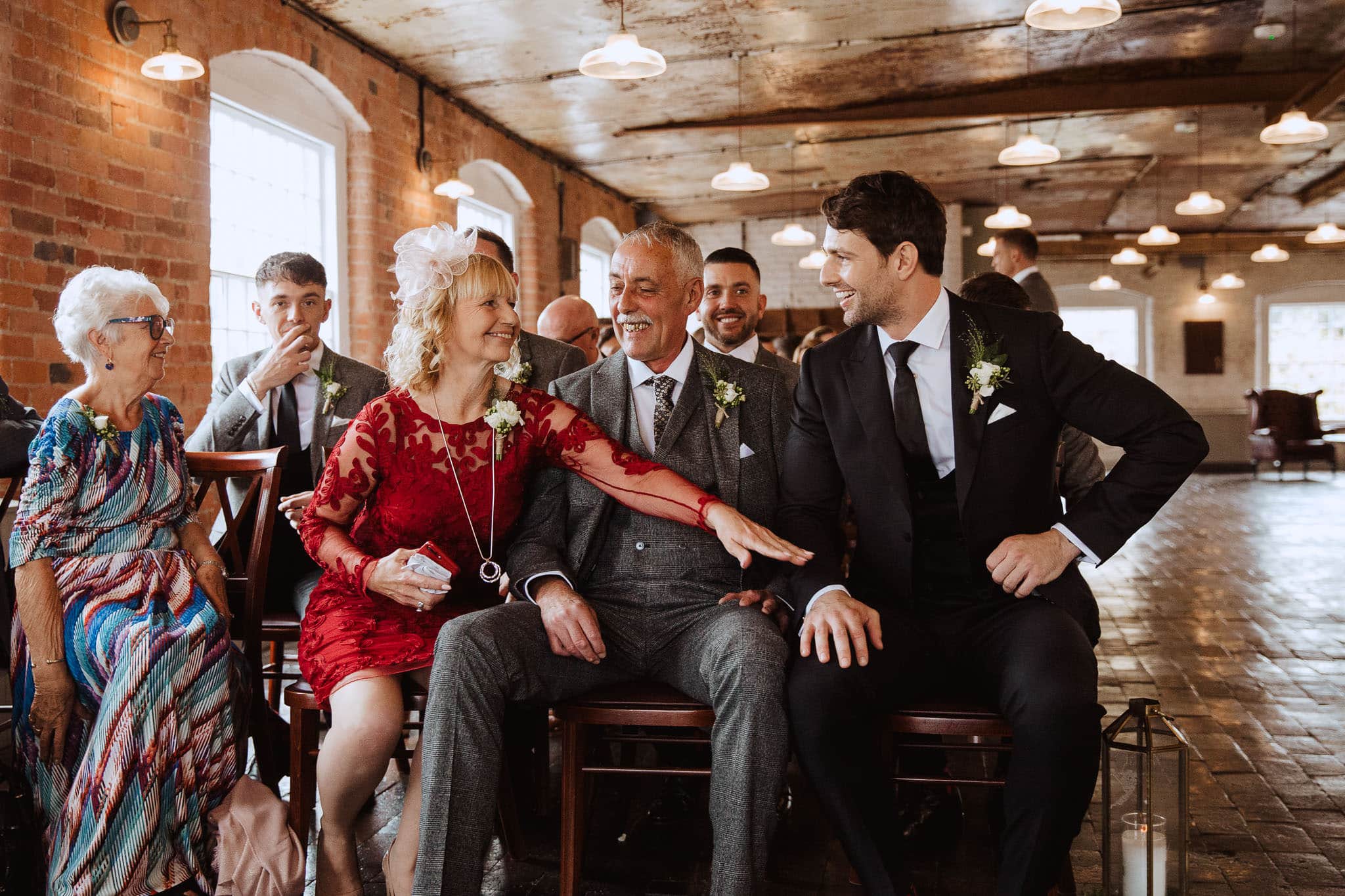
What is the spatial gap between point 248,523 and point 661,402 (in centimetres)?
153

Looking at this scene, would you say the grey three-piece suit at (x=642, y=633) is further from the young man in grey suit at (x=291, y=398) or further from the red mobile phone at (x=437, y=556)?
the young man in grey suit at (x=291, y=398)

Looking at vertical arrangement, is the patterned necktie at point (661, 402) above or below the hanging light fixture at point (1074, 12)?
below

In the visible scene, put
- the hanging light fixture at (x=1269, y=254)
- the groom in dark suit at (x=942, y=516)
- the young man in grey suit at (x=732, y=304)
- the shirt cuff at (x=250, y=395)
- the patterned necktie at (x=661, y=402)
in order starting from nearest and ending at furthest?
the groom in dark suit at (x=942, y=516) → the patterned necktie at (x=661, y=402) → the shirt cuff at (x=250, y=395) → the young man in grey suit at (x=732, y=304) → the hanging light fixture at (x=1269, y=254)

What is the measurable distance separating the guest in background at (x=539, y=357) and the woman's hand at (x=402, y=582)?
50.7 inches

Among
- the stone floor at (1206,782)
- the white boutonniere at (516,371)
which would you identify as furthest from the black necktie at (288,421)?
the stone floor at (1206,782)

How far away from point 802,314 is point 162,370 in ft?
41.2

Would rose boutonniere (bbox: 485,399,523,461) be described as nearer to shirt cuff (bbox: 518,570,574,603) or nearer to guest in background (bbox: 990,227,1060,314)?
shirt cuff (bbox: 518,570,574,603)

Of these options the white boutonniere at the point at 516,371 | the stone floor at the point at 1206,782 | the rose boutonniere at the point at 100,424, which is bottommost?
the stone floor at the point at 1206,782

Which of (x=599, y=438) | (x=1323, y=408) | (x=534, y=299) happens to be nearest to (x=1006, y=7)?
(x=534, y=299)

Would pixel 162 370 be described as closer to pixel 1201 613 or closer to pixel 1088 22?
pixel 1088 22

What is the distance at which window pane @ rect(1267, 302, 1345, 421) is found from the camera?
19203 millimetres

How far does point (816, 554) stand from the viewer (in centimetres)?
255

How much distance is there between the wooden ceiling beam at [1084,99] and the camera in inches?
366

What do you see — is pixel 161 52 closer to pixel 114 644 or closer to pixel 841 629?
pixel 114 644
